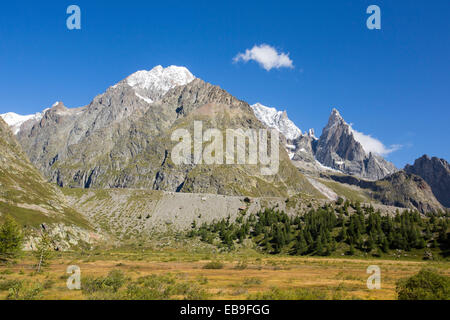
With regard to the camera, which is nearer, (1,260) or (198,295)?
(198,295)

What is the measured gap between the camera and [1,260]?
59.0 m

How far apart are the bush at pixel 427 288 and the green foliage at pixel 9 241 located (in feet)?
216

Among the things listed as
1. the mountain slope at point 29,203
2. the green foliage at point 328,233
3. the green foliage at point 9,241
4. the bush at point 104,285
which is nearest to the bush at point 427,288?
the bush at point 104,285

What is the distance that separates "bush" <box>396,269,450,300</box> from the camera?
22.6 metres

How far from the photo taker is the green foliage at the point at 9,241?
56.1 metres

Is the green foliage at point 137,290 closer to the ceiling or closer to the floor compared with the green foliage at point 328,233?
closer to the ceiling

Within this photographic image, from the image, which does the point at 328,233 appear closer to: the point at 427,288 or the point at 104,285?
the point at 427,288

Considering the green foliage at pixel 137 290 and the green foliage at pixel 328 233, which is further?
the green foliage at pixel 328 233

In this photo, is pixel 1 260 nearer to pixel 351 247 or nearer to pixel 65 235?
pixel 65 235

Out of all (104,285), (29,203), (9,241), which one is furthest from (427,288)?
(29,203)

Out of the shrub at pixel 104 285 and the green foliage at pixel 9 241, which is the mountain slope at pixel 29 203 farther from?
the shrub at pixel 104 285
